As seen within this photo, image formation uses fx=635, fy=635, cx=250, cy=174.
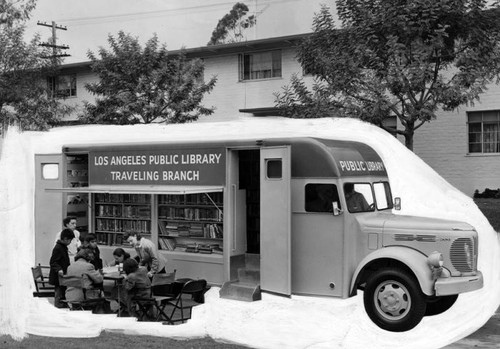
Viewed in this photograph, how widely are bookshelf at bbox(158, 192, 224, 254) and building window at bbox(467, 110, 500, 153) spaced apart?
13.6 m

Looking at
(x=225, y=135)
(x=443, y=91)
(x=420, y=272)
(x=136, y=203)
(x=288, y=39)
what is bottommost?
(x=420, y=272)

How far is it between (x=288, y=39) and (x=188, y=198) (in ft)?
44.6

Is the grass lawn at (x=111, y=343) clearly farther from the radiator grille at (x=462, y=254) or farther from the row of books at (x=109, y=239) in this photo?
the row of books at (x=109, y=239)

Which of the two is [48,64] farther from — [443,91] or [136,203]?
[443,91]

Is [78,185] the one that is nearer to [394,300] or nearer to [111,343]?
[111,343]

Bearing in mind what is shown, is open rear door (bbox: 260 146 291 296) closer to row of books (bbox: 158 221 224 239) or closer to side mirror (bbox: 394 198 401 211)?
row of books (bbox: 158 221 224 239)

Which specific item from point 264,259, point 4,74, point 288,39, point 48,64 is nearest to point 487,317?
point 264,259

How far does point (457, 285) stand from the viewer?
10.3 metres

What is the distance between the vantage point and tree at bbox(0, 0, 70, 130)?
76.9 ft

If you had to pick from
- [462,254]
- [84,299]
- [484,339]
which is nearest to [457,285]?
[462,254]

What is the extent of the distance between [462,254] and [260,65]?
18.5m

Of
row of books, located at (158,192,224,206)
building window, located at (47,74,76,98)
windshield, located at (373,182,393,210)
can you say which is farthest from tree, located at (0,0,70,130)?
windshield, located at (373,182,393,210)

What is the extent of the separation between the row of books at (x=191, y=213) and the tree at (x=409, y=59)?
537 cm

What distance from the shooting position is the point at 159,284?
38.5 ft
